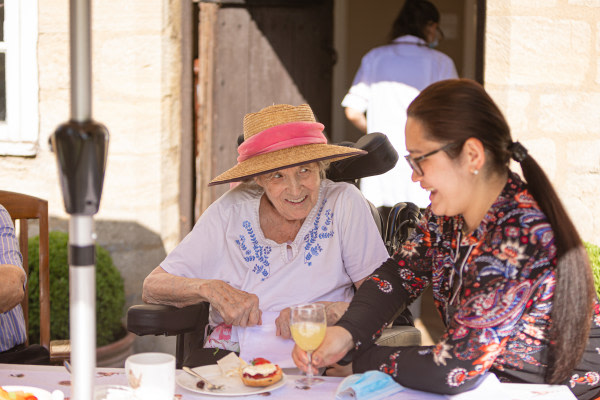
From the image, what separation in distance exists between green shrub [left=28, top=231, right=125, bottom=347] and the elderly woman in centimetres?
167

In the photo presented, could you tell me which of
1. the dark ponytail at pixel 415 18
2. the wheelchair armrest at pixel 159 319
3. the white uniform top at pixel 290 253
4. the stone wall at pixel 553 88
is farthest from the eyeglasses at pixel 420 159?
the dark ponytail at pixel 415 18

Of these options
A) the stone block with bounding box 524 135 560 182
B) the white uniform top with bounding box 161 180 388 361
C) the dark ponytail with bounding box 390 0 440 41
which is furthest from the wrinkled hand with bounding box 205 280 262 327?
the dark ponytail with bounding box 390 0 440 41

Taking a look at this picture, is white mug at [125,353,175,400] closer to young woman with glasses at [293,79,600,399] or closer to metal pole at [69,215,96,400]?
metal pole at [69,215,96,400]

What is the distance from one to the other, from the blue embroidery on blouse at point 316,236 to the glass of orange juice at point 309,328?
0.71 metres

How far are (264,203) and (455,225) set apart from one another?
835 mm

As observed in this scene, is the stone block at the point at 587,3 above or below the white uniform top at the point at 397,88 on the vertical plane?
above

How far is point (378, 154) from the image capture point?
109 inches

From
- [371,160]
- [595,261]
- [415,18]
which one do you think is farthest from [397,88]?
[371,160]

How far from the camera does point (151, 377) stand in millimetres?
1550

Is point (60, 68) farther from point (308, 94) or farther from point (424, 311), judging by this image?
point (424, 311)

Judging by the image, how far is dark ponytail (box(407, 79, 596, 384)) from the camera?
1.77 m

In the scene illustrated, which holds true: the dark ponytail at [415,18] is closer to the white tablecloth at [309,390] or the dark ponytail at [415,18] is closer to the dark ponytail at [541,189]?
the dark ponytail at [541,189]

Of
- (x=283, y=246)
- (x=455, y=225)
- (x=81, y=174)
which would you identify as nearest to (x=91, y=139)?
(x=81, y=174)

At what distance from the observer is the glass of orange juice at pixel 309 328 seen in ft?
5.98
